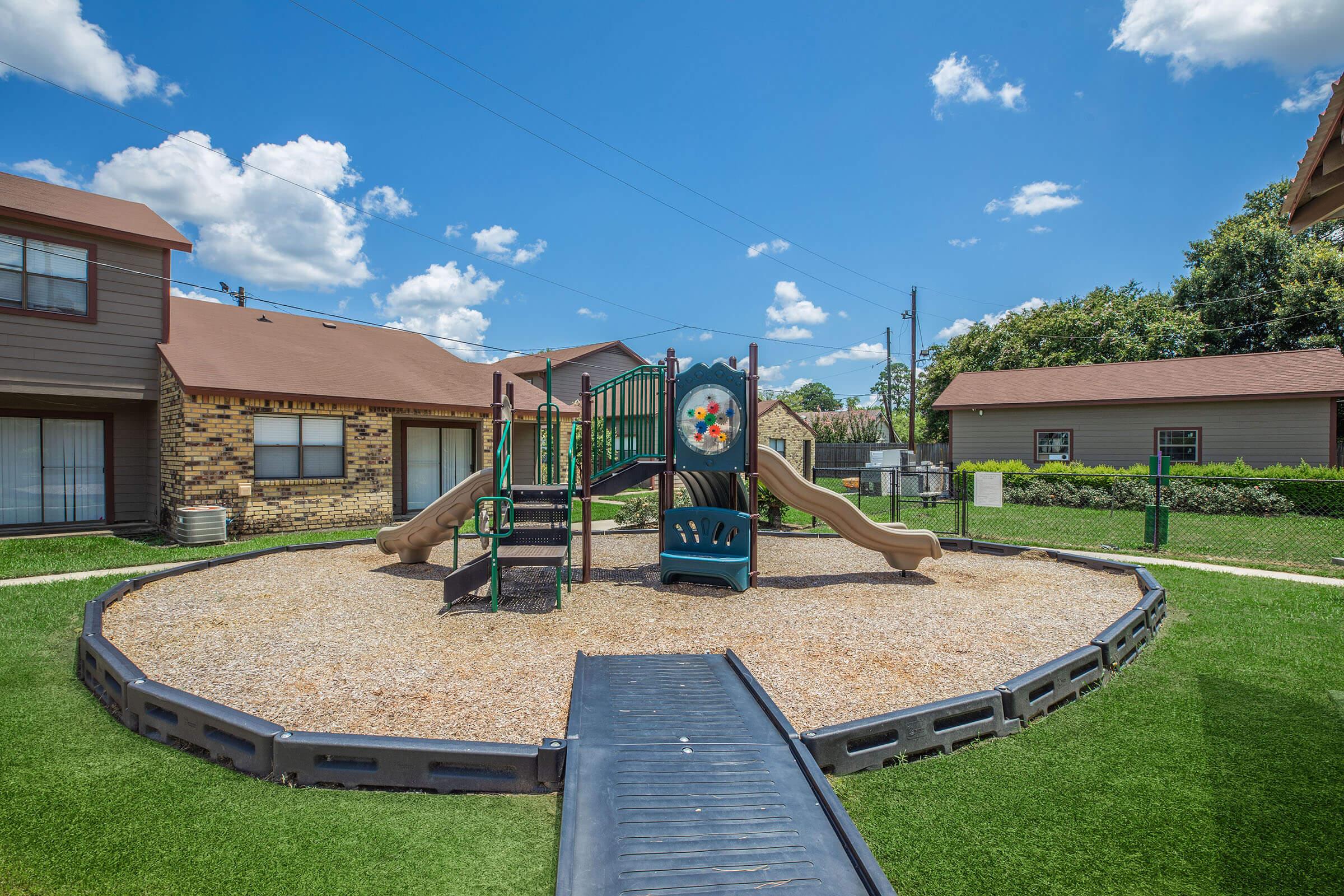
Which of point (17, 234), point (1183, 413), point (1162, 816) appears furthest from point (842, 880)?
point (1183, 413)

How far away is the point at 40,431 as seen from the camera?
37.0 ft

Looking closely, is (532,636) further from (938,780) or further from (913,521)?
(913,521)

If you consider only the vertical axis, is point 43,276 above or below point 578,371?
below

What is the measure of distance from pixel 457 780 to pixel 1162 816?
3.26 metres

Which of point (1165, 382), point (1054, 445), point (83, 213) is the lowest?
point (1054, 445)

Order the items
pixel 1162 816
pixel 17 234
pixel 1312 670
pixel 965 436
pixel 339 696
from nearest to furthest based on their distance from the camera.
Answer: pixel 1162 816 < pixel 339 696 < pixel 1312 670 < pixel 17 234 < pixel 965 436

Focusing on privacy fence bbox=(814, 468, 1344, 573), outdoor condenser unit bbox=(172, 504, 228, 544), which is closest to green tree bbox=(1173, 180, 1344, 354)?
privacy fence bbox=(814, 468, 1344, 573)

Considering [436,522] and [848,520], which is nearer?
[848,520]

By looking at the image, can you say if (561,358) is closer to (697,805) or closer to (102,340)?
(102,340)

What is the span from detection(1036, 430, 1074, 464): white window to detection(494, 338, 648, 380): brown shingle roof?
14.7 metres

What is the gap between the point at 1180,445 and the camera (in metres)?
18.5

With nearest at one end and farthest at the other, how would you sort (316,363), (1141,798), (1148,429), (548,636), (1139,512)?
(1141,798) < (548,636) < (316,363) < (1139,512) < (1148,429)

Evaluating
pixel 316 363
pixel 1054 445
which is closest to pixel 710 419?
pixel 316 363

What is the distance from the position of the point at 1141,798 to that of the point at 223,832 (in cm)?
416
